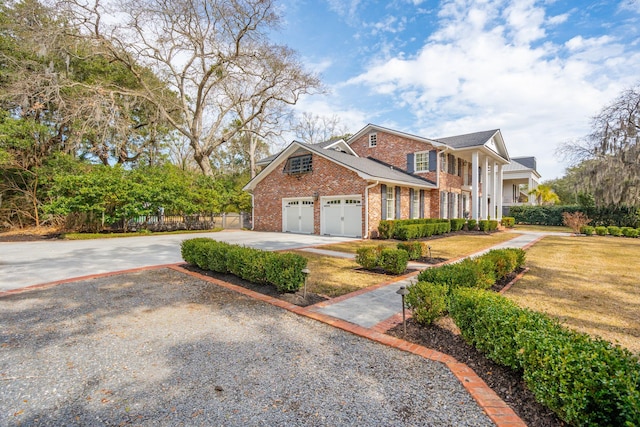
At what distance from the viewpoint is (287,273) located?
17.1ft

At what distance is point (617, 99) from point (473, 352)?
2167cm

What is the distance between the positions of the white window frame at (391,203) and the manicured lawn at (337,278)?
25.5 ft

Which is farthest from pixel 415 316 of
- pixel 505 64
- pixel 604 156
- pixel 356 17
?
pixel 604 156

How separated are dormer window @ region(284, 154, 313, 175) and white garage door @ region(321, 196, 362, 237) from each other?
6.81ft

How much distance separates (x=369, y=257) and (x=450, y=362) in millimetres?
4258

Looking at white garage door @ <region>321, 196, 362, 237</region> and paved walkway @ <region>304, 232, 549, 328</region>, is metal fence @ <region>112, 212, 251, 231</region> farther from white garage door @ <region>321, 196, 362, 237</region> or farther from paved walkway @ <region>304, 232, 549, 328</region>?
paved walkway @ <region>304, 232, 549, 328</region>

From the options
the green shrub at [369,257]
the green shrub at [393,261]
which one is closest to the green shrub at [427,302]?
the green shrub at [393,261]

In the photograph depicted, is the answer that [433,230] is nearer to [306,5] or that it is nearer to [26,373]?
[306,5]

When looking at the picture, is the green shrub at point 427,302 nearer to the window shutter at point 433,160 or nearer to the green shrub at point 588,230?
the window shutter at point 433,160

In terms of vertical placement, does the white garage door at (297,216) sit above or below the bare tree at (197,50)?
below

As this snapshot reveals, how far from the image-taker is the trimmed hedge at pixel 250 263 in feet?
17.3

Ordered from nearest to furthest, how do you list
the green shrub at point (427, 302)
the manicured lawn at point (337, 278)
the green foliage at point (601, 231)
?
the green shrub at point (427, 302) → the manicured lawn at point (337, 278) → the green foliage at point (601, 231)

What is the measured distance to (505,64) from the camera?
1038 cm

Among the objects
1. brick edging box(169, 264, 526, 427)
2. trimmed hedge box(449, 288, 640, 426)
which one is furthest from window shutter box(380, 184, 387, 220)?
trimmed hedge box(449, 288, 640, 426)
